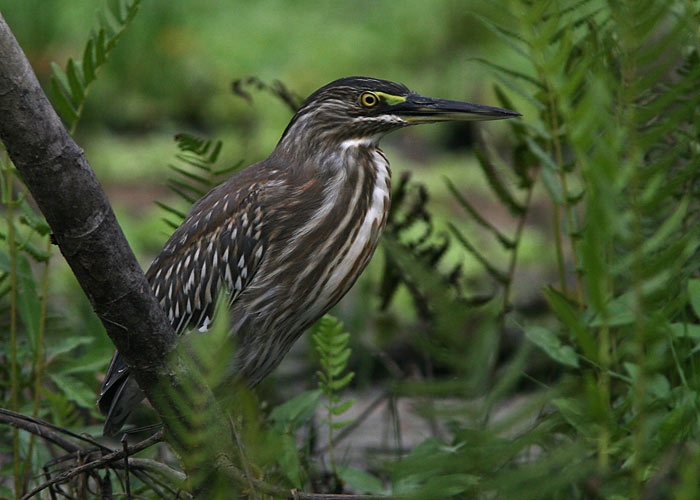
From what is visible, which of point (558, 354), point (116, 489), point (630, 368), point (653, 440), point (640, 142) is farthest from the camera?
point (116, 489)

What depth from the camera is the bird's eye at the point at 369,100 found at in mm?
3018

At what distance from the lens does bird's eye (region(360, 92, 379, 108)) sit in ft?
9.90

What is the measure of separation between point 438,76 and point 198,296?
5.64 m

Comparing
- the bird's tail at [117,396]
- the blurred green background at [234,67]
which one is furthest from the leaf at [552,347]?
the blurred green background at [234,67]

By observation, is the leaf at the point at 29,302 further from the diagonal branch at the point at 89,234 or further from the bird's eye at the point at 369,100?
the bird's eye at the point at 369,100

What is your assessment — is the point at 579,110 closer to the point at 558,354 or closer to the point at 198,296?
the point at 558,354

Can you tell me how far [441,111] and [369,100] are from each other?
0.29 metres

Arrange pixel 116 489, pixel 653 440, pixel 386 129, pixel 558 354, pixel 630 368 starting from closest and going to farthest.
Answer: pixel 653 440
pixel 630 368
pixel 558 354
pixel 116 489
pixel 386 129

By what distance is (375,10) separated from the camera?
908 cm

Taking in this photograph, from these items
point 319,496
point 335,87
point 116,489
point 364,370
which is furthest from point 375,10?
point 319,496

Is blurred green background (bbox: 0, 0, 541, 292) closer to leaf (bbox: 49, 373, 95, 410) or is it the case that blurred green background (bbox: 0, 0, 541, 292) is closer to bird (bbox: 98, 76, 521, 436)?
bird (bbox: 98, 76, 521, 436)

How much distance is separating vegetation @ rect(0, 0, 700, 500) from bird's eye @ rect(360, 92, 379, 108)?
1.12 feet

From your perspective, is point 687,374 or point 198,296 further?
point 198,296

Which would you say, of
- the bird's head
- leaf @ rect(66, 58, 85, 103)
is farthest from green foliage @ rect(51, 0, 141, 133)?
the bird's head
